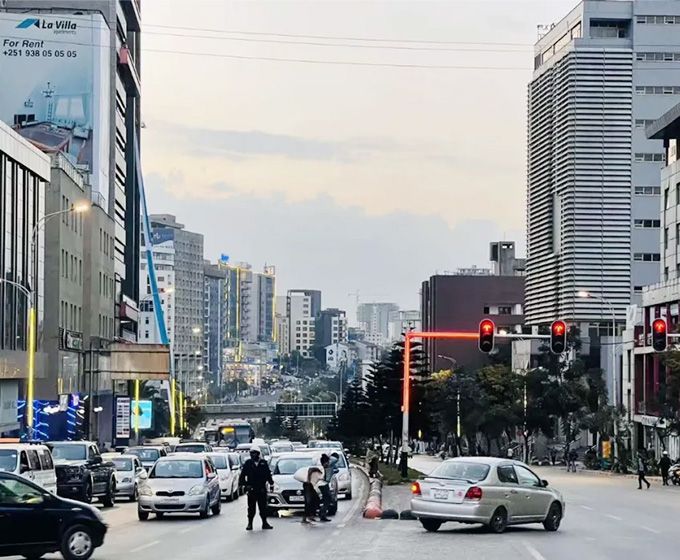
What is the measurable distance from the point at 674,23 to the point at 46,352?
7908cm

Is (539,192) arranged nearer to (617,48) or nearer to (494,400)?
(617,48)

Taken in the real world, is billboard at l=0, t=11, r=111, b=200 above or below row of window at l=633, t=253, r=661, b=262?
above

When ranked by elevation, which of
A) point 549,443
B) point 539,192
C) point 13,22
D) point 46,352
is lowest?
point 549,443

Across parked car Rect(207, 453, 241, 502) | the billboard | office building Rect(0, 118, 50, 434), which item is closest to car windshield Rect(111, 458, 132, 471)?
parked car Rect(207, 453, 241, 502)

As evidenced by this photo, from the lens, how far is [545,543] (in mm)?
26328

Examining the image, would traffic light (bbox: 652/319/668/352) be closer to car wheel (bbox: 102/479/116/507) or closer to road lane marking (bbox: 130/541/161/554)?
car wheel (bbox: 102/479/116/507)

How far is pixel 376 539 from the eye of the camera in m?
26.8

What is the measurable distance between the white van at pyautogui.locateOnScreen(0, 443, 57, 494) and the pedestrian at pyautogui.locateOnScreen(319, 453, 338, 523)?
6.33 m

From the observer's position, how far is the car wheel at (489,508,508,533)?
93.7 ft

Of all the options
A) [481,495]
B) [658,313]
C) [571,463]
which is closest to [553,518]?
[481,495]

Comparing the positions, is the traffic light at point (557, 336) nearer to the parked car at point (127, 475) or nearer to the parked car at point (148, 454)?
the parked car at point (127, 475)

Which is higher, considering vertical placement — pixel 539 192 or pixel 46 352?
pixel 539 192

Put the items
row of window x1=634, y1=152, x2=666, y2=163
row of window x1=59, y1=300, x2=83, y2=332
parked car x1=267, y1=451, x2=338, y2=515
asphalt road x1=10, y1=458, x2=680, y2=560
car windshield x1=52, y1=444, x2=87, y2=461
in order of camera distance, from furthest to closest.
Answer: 1. row of window x1=634, y1=152, x2=666, y2=163
2. row of window x1=59, y1=300, x2=83, y2=332
3. car windshield x1=52, y1=444, x2=87, y2=461
4. parked car x1=267, y1=451, x2=338, y2=515
5. asphalt road x1=10, y1=458, x2=680, y2=560

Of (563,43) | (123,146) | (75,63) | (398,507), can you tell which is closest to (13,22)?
(75,63)
